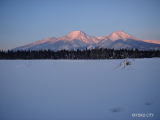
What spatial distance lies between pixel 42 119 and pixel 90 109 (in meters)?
1.67

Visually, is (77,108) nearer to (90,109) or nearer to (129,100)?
(90,109)

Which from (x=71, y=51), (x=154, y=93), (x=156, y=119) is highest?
(x=71, y=51)

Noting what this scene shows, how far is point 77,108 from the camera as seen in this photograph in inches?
172

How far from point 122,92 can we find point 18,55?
58850 millimetres

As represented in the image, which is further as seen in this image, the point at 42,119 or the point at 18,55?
the point at 18,55

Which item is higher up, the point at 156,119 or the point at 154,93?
the point at 154,93

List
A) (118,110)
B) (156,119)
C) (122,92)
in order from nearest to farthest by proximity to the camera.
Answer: (156,119), (118,110), (122,92)

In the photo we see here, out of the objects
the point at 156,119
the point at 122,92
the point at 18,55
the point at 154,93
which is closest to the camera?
the point at 156,119

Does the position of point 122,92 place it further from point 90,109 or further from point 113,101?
point 90,109

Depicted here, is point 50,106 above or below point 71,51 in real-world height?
below

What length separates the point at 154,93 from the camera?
5.27 meters

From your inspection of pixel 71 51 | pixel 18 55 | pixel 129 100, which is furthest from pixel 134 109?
pixel 18 55

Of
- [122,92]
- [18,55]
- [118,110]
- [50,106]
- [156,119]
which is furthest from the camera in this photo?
[18,55]

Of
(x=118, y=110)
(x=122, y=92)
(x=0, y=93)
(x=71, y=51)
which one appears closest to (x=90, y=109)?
(x=118, y=110)
